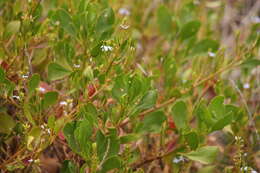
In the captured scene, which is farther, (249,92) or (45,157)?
(249,92)

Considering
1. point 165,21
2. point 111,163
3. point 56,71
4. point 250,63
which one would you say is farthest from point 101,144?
point 165,21

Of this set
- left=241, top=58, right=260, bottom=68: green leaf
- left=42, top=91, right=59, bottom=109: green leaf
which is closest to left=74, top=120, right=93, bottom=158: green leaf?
left=42, top=91, right=59, bottom=109: green leaf

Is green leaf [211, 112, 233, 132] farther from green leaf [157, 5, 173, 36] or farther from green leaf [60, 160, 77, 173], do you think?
green leaf [157, 5, 173, 36]

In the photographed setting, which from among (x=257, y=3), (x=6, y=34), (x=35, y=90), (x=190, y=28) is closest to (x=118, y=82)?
(x=35, y=90)

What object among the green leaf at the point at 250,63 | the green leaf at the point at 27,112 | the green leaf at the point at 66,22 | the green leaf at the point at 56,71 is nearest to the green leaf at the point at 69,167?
the green leaf at the point at 27,112

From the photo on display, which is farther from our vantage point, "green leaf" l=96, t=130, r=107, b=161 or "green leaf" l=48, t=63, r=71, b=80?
"green leaf" l=48, t=63, r=71, b=80

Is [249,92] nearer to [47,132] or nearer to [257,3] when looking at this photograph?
[47,132]
